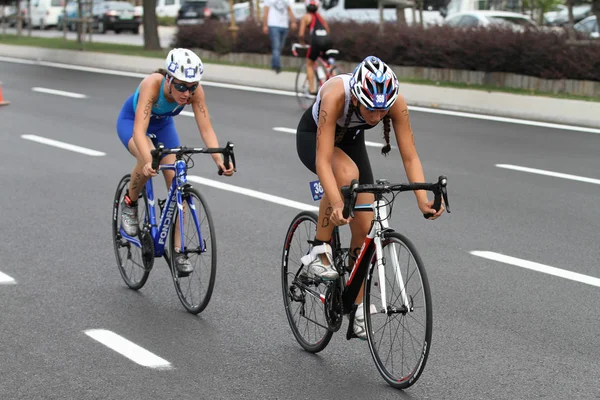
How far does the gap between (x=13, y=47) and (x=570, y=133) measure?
2203cm

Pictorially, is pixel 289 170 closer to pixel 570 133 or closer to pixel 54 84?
pixel 570 133

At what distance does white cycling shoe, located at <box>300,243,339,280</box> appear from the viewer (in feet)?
19.3

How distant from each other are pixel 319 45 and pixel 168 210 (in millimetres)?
11961

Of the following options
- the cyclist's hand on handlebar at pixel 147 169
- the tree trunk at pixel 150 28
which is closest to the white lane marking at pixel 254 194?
the cyclist's hand on handlebar at pixel 147 169

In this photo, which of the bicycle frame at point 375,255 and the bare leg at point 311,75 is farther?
the bare leg at point 311,75

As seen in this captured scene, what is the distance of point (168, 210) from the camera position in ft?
23.1

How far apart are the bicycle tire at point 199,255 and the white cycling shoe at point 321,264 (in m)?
0.89

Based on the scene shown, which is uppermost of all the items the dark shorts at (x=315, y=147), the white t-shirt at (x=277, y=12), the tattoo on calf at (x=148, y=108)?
the white t-shirt at (x=277, y=12)

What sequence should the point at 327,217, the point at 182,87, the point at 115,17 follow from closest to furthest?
the point at 327,217
the point at 182,87
the point at 115,17

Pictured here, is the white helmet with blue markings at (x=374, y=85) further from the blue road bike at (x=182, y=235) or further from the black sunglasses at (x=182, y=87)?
the black sunglasses at (x=182, y=87)

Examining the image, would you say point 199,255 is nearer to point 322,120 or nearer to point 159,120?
point 159,120

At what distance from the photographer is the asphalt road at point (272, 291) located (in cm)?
569

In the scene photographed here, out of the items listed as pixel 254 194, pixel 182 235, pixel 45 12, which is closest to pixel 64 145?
pixel 254 194

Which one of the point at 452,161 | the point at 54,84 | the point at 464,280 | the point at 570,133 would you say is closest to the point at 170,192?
the point at 464,280
